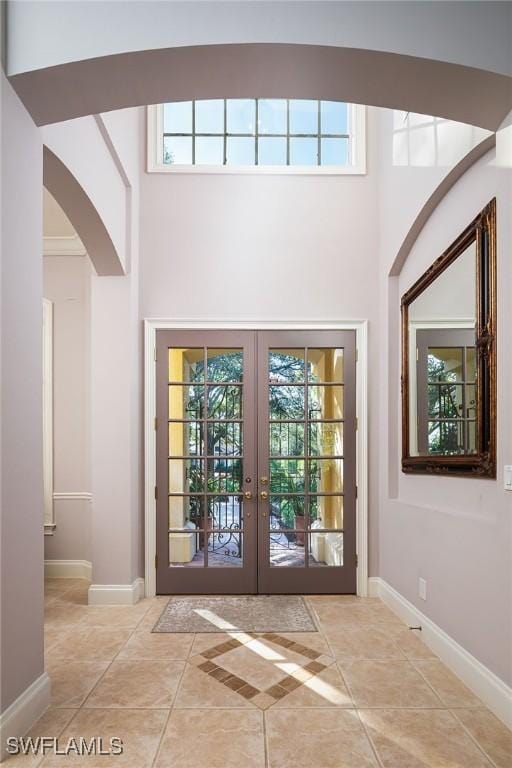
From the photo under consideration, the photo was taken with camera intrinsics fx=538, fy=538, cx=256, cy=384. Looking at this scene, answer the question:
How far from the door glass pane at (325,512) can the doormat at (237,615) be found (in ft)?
1.93

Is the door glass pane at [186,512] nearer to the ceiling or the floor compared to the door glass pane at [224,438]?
nearer to the floor

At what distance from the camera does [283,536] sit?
168 inches

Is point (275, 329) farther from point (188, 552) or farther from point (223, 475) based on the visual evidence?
point (188, 552)

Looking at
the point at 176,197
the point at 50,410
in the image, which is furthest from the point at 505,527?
the point at 50,410

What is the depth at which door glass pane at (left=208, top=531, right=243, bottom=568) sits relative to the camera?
4.24 meters

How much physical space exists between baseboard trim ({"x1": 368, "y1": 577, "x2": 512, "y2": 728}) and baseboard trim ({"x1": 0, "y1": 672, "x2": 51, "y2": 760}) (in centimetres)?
204

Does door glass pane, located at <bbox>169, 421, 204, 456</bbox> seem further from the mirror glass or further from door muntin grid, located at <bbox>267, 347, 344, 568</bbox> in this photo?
the mirror glass

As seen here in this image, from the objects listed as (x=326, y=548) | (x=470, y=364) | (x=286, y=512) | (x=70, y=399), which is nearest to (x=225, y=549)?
(x=286, y=512)

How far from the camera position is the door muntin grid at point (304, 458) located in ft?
14.0

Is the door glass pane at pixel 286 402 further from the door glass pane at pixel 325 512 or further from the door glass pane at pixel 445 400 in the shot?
the door glass pane at pixel 445 400

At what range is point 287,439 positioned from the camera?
4312 mm

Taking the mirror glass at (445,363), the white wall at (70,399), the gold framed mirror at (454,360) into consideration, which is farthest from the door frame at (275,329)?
the white wall at (70,399)

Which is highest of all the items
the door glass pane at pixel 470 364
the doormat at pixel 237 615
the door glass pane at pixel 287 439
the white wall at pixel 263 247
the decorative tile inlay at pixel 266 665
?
the white wall at pixel 263 247

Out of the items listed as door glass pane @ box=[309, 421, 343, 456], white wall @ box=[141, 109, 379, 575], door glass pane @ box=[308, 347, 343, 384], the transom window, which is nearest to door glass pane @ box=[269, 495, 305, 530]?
door glass pane @ box=[309, 421, 343, 456]
